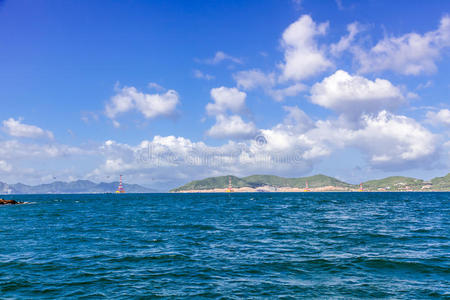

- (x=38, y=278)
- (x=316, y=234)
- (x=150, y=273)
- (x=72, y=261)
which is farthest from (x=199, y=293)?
(x=316, y=234)

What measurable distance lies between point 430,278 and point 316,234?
59.3ft

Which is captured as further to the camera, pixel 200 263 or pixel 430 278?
pixel 200 263

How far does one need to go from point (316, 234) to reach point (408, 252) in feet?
38.4

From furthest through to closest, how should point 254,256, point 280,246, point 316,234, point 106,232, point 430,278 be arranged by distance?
point 106,232 → point 316,234 → point 280,246 → point 254,256 → point 430,278

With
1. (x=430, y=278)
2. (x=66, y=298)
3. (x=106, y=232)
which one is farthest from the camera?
(x=106, y=232)

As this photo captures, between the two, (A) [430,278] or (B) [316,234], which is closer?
(A) [430,278]

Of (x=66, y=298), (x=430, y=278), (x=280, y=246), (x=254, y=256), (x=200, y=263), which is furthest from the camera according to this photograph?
(x=280, y=246)

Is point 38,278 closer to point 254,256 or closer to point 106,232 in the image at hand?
point 254,256

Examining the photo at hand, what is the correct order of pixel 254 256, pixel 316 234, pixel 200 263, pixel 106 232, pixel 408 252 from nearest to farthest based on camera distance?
Result: pixel 200 263 < pixel 254 256 < pixel 408 252 < pixel 316 234 < pixel 106 232

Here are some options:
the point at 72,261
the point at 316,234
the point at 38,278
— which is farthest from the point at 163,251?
the point at 316,234

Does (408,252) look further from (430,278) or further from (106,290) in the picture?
(106,290)

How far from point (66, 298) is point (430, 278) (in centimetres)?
2272

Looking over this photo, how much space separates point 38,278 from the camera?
20.4 meters

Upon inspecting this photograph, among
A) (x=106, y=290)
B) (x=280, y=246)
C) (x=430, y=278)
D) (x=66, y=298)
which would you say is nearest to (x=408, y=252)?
(x=430, y=278)
